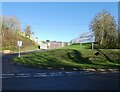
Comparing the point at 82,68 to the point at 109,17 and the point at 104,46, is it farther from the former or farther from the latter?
the point at 109,17

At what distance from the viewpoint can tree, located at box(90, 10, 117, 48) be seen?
4761cm

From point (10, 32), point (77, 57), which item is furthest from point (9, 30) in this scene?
point (77, 57)

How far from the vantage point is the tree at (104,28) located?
47.6 metres

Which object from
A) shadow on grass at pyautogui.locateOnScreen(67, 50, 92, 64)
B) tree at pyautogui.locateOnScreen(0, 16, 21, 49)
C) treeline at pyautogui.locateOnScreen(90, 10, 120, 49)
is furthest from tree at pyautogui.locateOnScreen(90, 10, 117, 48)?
tree at pyautogui.locateOnScreen(0, 16, 21, 49)

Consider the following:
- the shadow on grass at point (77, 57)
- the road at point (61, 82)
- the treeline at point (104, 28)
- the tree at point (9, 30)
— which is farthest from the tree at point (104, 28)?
the road at point (61, 82)

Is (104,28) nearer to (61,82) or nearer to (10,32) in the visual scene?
(10,32)

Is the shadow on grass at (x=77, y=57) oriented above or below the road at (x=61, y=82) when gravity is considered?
above

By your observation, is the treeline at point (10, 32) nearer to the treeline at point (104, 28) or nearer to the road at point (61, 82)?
the treeline at point (104, 28)

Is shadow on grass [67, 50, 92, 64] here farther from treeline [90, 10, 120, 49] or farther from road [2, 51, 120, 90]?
road [2, 51, 120, 90]

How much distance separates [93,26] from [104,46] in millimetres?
6461

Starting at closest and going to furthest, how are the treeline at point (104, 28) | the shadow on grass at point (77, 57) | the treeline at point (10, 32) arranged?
1. the shadow on grass at point (77, 57)
2. the treeline at point (104, 28)
3. the treeline at point (10, 32)

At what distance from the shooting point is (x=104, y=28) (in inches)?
1978

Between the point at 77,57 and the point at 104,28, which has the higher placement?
the point at 104,28

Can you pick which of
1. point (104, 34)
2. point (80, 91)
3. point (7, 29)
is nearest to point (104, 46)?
point (104, 34)
